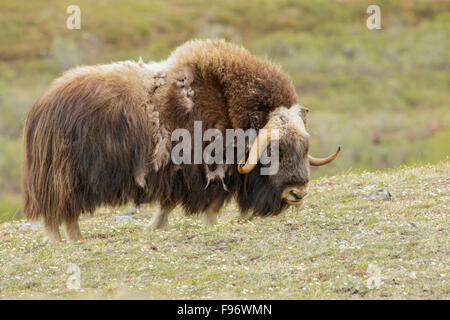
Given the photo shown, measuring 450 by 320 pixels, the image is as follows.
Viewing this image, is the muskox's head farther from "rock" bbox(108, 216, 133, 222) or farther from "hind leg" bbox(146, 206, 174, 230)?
"rock" bbox(108, 216, 133, 222)

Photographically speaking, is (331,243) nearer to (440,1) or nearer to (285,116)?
(285,116)

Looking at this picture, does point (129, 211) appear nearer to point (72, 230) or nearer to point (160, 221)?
point (160, 221)

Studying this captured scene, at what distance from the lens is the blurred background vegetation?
33125 mm

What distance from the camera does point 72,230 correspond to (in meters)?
5.95

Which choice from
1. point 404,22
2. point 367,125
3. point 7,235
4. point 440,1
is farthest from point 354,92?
point 7,235

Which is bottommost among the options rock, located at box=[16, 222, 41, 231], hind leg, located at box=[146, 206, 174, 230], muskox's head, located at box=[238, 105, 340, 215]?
rock, located at box=[16, 222, 41, 231]

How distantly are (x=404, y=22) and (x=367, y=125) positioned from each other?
1569cm

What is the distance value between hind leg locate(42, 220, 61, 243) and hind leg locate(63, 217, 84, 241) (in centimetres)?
7

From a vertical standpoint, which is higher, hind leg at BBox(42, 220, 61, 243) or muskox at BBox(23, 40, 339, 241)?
muskox at BBox(23, 40, 339, 241)

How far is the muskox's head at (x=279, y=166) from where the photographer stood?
237 inches

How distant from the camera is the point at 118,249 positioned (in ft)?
17.8

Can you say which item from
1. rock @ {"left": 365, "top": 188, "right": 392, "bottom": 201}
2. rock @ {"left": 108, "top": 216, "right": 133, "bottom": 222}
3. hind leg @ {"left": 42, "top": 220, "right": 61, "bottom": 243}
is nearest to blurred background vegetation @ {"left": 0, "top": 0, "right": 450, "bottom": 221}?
rock @ {"left": 108, "top": 216, "right": 133, "bottom": 222}

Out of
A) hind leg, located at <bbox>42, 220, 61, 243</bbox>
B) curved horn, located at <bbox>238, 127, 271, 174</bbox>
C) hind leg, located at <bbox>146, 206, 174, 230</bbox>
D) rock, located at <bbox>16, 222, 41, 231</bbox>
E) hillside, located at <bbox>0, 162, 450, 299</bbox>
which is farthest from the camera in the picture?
rock, located at <bbox>16, 222, 41, 231</bbox>

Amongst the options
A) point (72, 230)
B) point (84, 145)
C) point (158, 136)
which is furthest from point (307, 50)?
point (84, 145)
